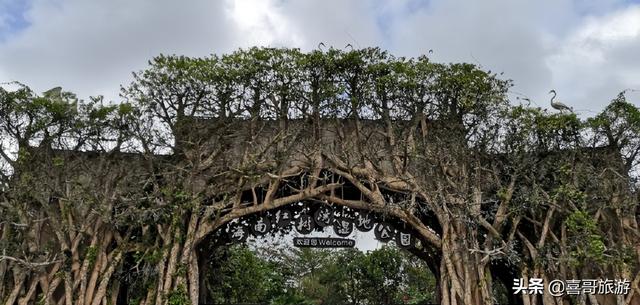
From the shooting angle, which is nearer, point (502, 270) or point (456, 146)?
point (456, 146)

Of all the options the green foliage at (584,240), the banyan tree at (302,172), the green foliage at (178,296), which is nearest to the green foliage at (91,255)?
the banyan tree at (302,172)

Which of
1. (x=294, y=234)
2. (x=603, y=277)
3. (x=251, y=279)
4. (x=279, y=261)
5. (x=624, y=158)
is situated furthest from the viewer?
(x=279, y=261)

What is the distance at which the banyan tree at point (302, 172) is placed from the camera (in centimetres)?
827

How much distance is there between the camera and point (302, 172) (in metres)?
9.06

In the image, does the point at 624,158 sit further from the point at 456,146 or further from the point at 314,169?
the point at 314,169

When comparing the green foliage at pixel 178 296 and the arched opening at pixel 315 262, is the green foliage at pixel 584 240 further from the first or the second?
the green foliage at pixel 178 296

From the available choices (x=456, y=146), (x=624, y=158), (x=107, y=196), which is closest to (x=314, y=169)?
(x=456, y=146)

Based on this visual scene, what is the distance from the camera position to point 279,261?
19094mm

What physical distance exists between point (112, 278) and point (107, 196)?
1.29m

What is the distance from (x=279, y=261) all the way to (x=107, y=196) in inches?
440

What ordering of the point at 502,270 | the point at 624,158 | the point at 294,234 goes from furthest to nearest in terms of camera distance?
1. the point at 502,270
2. the point at 294,234
3. the point at 624,158

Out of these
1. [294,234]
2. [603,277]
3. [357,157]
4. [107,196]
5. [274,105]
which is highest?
[274,105]

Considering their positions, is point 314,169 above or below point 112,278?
above

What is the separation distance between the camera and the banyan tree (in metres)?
8.27
